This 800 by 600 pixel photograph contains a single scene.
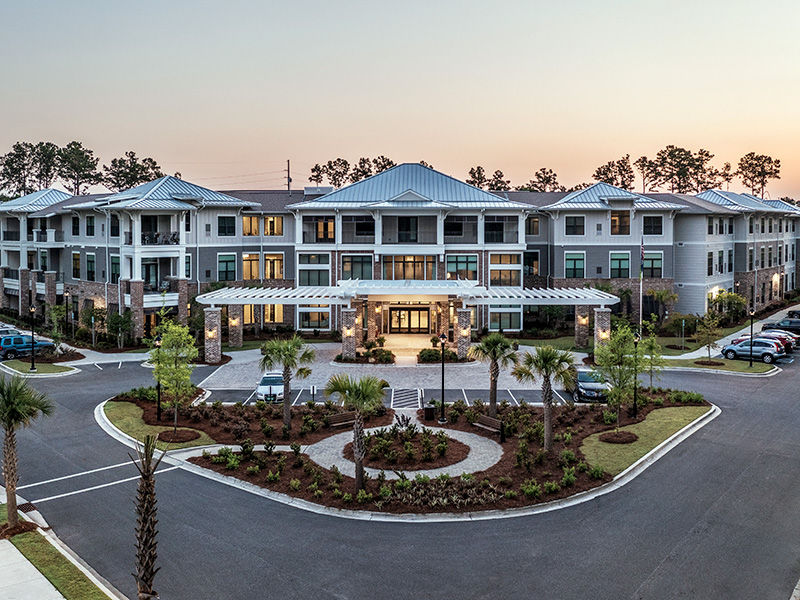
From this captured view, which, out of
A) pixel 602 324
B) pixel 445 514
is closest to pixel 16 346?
pixel 445 514

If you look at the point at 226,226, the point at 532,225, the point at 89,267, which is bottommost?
the point at 89,267

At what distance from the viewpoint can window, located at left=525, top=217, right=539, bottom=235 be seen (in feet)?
187

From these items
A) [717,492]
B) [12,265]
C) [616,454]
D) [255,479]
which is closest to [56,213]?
[12,265]

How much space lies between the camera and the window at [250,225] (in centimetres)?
5450

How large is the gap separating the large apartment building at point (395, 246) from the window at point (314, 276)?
85mm

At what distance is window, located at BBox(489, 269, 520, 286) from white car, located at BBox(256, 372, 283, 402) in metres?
26.6

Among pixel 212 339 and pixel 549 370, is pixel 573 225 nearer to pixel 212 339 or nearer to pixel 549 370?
pixel 212 339

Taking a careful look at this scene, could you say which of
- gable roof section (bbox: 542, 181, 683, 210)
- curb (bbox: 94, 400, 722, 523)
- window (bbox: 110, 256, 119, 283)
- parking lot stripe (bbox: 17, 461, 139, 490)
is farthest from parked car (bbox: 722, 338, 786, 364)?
window (bbox: 110, 256, 119, 283)

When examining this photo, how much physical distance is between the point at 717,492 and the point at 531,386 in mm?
15009

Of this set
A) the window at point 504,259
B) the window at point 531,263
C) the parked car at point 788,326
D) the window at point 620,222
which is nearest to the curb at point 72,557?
the window at point 504,259

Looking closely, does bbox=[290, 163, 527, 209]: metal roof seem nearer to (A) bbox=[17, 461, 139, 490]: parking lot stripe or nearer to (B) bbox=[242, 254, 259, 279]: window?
(B) bbox=[242, 254, 259, 279]: window

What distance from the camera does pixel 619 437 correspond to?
24094 mm

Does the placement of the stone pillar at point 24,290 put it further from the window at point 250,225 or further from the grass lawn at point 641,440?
the grass lawn at point 641,440

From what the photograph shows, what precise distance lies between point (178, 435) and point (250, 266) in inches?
1228
